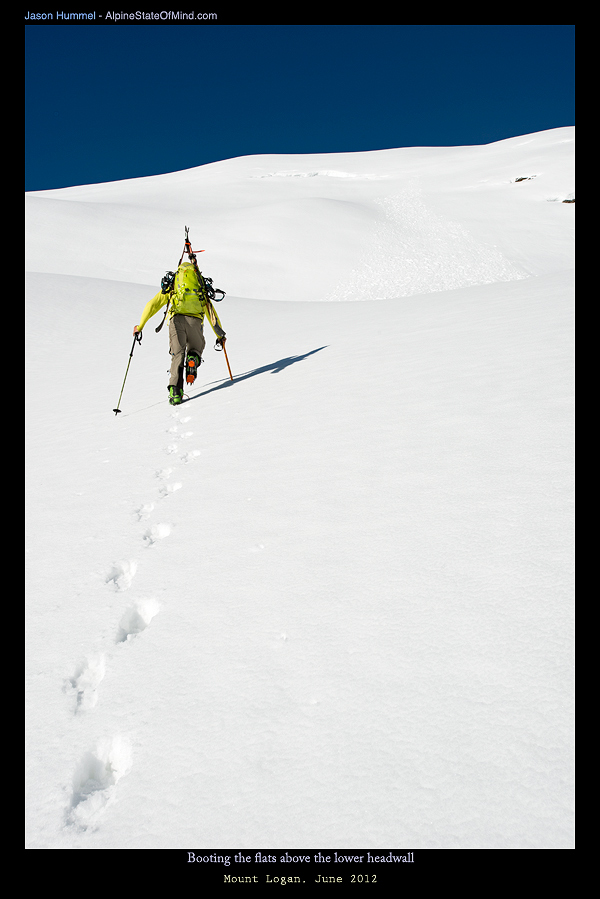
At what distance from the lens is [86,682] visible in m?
2.18

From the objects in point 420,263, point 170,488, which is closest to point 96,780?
point 170,488

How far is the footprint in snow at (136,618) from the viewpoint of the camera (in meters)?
2.42

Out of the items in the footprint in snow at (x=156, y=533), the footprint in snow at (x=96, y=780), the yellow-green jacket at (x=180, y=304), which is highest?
the yellow-green jacket at (x=180, y=304)

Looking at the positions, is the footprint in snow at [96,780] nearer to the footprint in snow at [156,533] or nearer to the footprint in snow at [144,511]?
the footprint in snow at [156,533]

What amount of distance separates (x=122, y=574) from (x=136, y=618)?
404 millimetres

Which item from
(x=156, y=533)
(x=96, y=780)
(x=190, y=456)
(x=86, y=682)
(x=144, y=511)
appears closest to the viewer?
(x=96, y=780)

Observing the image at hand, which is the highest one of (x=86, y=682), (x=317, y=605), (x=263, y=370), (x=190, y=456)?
(x=263, y=370)

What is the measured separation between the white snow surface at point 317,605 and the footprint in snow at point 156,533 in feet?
0.05

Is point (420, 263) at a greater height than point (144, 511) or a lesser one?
greater

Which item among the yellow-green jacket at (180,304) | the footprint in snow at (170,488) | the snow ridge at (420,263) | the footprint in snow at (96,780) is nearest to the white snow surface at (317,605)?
the footprint in snow at (96,780)

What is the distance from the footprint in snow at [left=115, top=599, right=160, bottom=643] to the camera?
7.94 ft

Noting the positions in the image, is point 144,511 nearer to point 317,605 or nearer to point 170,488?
point 170,488
